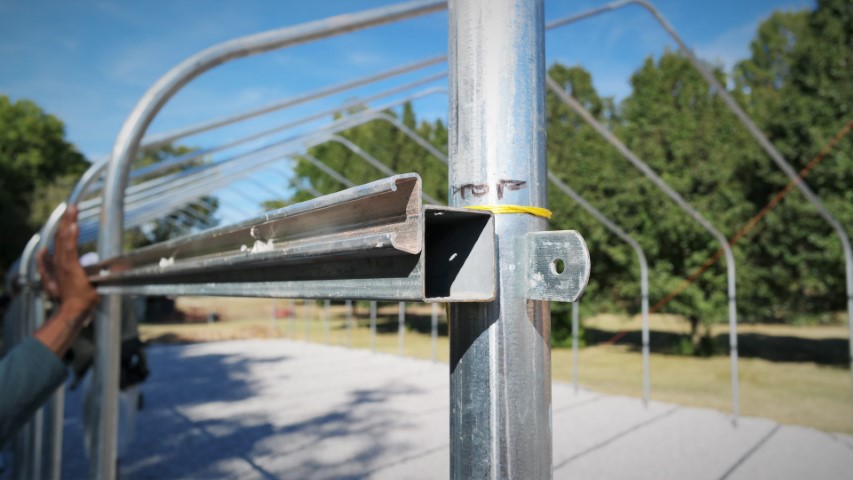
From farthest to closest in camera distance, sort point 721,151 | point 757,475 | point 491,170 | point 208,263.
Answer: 1. point 721,151
2. point 757,475
3. point 208,263
4. point 491,170

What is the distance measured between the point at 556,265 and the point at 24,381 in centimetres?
167

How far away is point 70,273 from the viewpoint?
6.10 ft

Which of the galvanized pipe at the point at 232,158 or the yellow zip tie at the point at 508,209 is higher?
the galvanized pipe at the point at 232,158

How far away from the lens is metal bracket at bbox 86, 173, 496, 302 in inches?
23.4

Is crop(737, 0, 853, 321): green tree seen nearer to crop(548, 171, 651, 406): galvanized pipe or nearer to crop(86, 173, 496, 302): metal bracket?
crop(548, 171, 651, 406): galvanized pipe

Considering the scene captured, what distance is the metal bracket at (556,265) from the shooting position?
0.61 metres

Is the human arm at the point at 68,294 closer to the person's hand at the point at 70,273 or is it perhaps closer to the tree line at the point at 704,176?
the person's hand at the point at 70,273

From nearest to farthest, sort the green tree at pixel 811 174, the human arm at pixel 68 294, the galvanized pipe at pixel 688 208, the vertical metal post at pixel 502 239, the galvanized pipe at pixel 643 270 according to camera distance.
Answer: the vertical metal post at pixel 502 239 < the human arm at pixel 68 294 < the galvanized pipe at pixel 688 208 < the galvanized pipe at pixel 643 270 < the green tree at pixel 811 174

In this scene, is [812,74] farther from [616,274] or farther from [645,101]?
[616,274]

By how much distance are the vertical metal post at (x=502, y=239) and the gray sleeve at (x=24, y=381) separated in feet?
4.80

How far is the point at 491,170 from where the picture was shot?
2.41 ft

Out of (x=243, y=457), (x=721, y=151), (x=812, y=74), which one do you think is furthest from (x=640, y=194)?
(x=243, y=457)

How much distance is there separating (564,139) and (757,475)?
449 inches

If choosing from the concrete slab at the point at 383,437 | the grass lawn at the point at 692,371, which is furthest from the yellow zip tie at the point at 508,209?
the grass lawn at the point at 692,371
